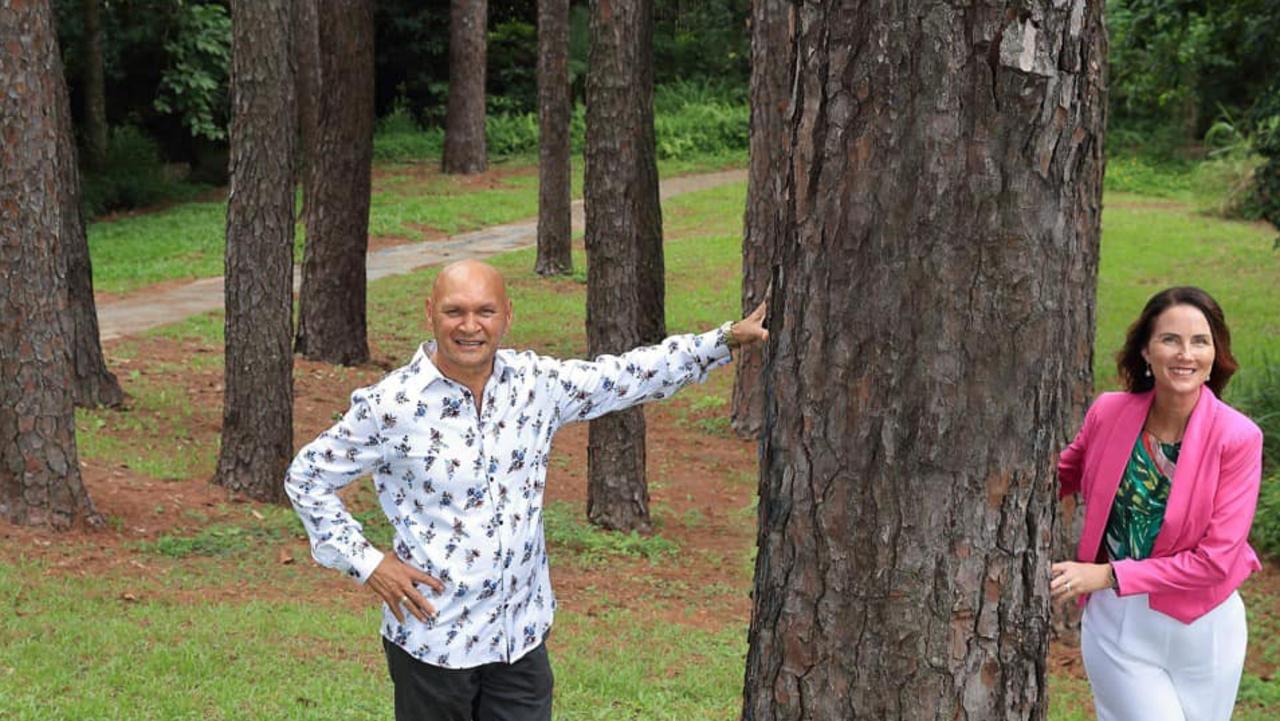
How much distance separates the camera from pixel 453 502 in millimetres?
3840

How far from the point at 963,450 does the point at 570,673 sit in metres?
4.05

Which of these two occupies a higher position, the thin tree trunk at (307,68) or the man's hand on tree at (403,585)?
the thin tree trunk at (307,68)

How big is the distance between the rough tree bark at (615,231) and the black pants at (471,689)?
5.18 metres

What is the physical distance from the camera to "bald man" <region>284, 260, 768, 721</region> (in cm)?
383

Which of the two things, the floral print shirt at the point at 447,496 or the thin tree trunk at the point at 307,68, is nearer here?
the floral print shirt at the point at 447,496

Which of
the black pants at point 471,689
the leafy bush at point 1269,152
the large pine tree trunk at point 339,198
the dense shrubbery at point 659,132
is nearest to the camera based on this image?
the black pants at point 471,689

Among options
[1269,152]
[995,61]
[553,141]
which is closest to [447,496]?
[995,61]

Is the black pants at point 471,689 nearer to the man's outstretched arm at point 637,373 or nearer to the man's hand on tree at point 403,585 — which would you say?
the man's hand on tree at point 403,585

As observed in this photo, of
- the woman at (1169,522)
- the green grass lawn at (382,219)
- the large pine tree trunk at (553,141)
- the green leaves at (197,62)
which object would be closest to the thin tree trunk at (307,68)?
the green grass lawn at (382,219)

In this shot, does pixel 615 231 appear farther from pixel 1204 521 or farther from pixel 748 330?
pixel 1204 521

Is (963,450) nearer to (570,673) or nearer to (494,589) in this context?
(494,589)

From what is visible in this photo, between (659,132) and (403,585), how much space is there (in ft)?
108

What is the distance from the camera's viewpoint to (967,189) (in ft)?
9.12

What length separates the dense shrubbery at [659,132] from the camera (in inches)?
1355
